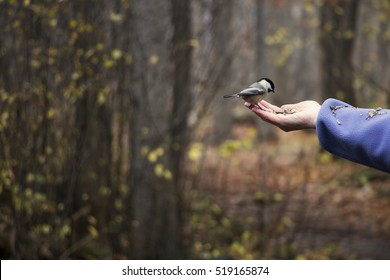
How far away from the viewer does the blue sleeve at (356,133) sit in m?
1.88

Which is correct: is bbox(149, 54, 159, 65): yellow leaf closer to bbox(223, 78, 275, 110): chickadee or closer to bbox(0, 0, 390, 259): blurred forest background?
bbox(0, 0, 390, 259): blurred forest background

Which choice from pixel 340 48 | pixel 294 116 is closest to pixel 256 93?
pixel 294 116

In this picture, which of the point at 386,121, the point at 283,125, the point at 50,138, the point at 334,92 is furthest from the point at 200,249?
the point at 334,92

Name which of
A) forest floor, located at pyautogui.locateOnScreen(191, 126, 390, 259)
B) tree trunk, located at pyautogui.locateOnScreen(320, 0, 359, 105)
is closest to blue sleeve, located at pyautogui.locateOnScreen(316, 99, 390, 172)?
forest floor, located at pyautogui.locateOnScreen(191, 126, 390, 259)

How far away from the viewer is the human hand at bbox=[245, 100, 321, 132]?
2242 millimetres

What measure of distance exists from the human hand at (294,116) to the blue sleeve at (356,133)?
86mm

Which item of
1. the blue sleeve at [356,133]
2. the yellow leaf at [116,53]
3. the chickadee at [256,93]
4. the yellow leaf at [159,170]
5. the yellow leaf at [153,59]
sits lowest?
the yellow leaf at [159,170]

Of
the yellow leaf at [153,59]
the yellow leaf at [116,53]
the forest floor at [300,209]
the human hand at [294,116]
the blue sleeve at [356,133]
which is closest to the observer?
the blue sleeve at [356,133]

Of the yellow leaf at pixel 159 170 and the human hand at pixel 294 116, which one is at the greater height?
the human hand at pixel 294 116

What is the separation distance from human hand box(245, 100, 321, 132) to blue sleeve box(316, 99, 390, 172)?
0.09 meters

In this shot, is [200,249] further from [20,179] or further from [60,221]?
[20,179]

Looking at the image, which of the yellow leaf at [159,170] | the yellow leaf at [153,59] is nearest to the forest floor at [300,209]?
the yellow leaf at [159,170]

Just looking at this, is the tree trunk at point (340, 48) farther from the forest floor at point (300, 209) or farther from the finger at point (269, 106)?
the finger at point (269, 106)

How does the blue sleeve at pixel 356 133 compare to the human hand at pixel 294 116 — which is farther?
the human hand at pixel 294 116
